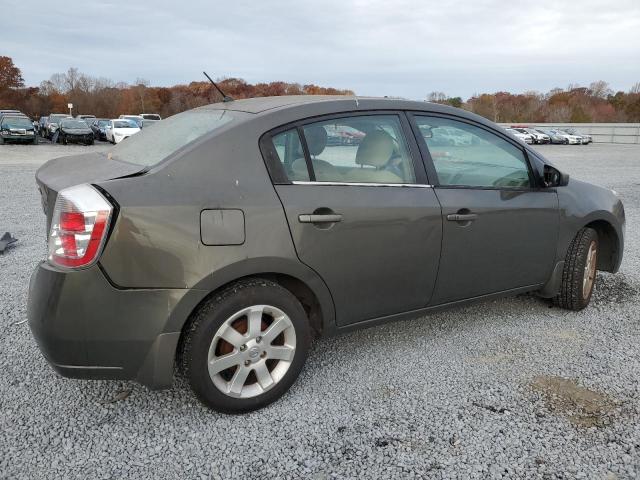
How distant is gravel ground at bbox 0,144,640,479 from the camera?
7.93 ft

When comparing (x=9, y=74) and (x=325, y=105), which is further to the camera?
(x=9, y=74)

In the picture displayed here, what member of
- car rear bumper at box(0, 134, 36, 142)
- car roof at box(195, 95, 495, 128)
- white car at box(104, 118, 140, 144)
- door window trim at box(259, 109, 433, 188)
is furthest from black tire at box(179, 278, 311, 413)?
car rear bumper at box(0, 134, 36, 142)

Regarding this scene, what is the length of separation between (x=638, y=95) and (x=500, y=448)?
302 ft

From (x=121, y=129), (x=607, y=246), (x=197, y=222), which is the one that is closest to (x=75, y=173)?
(x=197, y=222)

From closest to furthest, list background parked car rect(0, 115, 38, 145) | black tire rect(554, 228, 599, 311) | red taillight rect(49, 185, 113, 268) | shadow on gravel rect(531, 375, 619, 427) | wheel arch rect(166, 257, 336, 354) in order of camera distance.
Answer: red taillight rect(49, 185, 113, 268), wheel arch rect(166, 257, 336, 354), shadow on gravel rect(531, 375, 619, 427), black tire rect(554, 228, 599, 311), background parked car rect(0, 115, 38, 145)

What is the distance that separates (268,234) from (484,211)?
1.52 meters

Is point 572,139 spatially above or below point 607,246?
above

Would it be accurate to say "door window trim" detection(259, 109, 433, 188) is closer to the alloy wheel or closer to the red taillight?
the alloy wheel

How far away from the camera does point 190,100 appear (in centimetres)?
8362

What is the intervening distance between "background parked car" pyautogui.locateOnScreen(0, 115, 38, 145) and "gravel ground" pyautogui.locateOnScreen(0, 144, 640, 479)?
28733 millimetres

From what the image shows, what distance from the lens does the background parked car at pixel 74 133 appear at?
2962 cm

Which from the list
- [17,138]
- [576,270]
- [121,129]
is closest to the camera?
[576,270]

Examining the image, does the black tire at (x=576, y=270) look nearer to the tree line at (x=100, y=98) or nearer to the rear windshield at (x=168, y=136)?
the rear windshield at (x=168, y=136)

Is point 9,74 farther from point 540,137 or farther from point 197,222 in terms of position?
point 197,222
